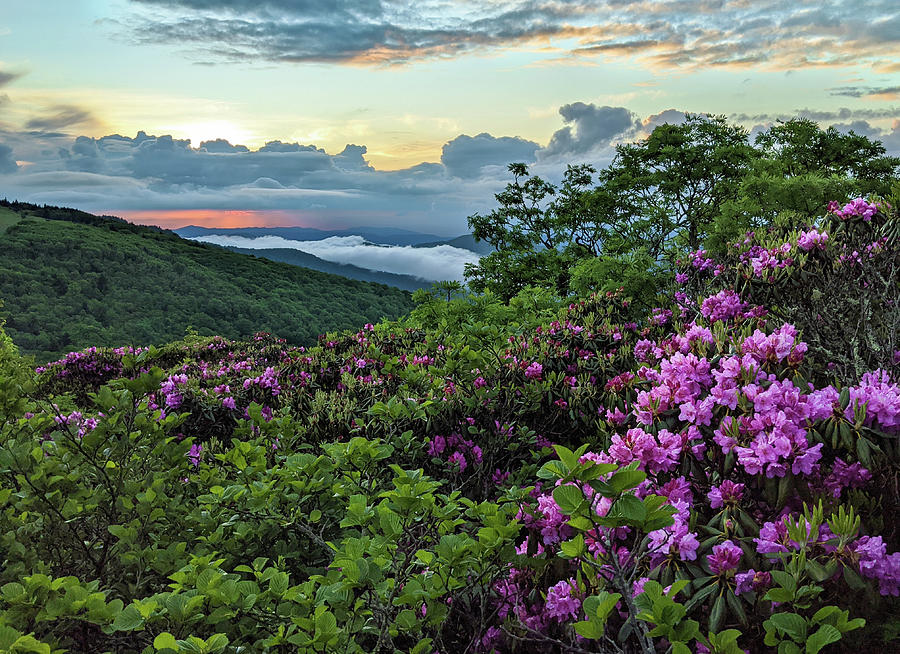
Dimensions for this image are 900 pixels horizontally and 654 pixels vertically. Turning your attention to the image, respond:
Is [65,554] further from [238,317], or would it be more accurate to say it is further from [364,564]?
[238,317]

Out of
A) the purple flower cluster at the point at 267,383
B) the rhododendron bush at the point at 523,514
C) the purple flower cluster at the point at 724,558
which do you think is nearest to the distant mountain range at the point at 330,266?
the purple flower cluster at the point at 267,383

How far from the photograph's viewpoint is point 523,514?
2.49 metres

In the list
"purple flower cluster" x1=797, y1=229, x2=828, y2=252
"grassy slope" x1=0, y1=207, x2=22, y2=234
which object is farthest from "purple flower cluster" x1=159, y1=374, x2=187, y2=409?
"grassy slope" x1=0, y1=207, x2=22, y2=234

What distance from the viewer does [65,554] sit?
9.48ft

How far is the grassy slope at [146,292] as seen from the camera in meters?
59.3

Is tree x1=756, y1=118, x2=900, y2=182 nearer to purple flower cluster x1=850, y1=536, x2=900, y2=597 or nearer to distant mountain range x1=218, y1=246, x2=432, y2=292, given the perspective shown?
purple flower cluster x1=850, y1=536, x2=900, y2=597

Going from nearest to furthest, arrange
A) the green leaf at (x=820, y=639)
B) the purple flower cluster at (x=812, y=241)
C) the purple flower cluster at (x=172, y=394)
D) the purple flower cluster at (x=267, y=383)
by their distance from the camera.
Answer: the green leaf at (x=820, y=639)
the purple flower cluster at (x=812, y=241)
the purple flower cluster at (x=172, y=394)
the purple flower cluster at (x=267, y=383)

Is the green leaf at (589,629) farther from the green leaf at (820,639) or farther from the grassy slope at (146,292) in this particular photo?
the grassy slope at (146,292)

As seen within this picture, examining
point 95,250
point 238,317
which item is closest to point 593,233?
point 238,317

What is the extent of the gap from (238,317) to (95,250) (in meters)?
26.8

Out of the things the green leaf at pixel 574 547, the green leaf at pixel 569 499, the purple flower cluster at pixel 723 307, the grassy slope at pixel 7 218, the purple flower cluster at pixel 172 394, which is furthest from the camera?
the grassy slope at pixel 7 218

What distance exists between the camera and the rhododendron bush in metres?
1.70

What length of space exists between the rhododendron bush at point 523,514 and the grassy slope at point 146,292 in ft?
191

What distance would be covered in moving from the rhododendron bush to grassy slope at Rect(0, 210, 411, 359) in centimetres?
5815
